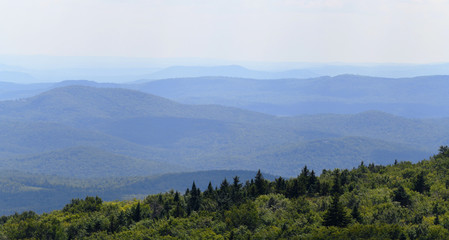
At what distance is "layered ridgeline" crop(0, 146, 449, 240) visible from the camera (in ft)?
177

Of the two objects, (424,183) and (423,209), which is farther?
(424,183)

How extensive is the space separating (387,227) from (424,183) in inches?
880

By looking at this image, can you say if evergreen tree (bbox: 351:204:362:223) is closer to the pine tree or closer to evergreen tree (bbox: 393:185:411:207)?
the pine tree

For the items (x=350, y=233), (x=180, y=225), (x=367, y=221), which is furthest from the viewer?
(x=180, y=225)

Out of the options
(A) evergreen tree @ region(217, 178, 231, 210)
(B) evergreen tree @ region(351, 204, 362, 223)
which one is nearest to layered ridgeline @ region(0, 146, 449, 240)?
(A) evergreen tree @ region(217, 178, 231, 210)

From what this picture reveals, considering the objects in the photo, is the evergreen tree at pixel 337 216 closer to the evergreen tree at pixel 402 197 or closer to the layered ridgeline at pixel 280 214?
the layered ridgeline at pixel 280 214

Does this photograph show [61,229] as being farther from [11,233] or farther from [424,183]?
[424,183]

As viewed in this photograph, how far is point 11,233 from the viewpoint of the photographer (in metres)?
64.1

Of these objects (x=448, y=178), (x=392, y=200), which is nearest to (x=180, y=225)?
(x=392, y=200)

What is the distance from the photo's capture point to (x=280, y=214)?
61.9m

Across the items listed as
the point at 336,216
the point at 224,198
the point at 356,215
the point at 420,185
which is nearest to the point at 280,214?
the point at 336,216

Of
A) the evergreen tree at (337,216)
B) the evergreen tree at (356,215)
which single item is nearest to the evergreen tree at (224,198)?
the evergreen tree at (337,216)

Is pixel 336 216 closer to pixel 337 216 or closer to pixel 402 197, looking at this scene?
pixel 337 216

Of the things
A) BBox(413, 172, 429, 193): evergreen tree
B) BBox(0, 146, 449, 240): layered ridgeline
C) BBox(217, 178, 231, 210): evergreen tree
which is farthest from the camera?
BBox(413, 172, 429, 193): evergreen tree
